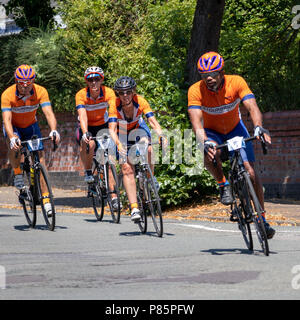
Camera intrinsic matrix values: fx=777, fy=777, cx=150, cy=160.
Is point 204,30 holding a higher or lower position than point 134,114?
higher

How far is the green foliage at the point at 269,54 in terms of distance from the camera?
16.9m

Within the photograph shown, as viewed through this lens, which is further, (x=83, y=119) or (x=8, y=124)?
(x=83, y=119)

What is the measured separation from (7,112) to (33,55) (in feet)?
39.4

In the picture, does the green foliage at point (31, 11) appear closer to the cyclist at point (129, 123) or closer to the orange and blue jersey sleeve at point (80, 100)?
the orange and blue jersey sleeve at point (80, 100)

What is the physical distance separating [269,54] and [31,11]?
38.9ft

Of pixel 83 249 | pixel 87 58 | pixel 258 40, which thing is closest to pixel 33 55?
pixel 87 58

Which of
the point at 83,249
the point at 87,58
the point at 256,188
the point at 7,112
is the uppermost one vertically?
the point at 87,58

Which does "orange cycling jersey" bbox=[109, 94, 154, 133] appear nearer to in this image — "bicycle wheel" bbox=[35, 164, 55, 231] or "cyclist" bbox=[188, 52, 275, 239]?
"bicycle wheel" bbox=[35, 164, 55, 231]

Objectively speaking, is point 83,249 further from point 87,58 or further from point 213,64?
point 87,58

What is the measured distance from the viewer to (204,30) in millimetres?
14961

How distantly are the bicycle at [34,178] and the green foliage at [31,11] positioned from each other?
51.0 ft

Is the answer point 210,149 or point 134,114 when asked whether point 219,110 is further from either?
point 134,114

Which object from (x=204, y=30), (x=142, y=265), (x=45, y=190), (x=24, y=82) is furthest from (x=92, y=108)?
(x=142, y=265)

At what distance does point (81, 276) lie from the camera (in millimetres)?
6734
